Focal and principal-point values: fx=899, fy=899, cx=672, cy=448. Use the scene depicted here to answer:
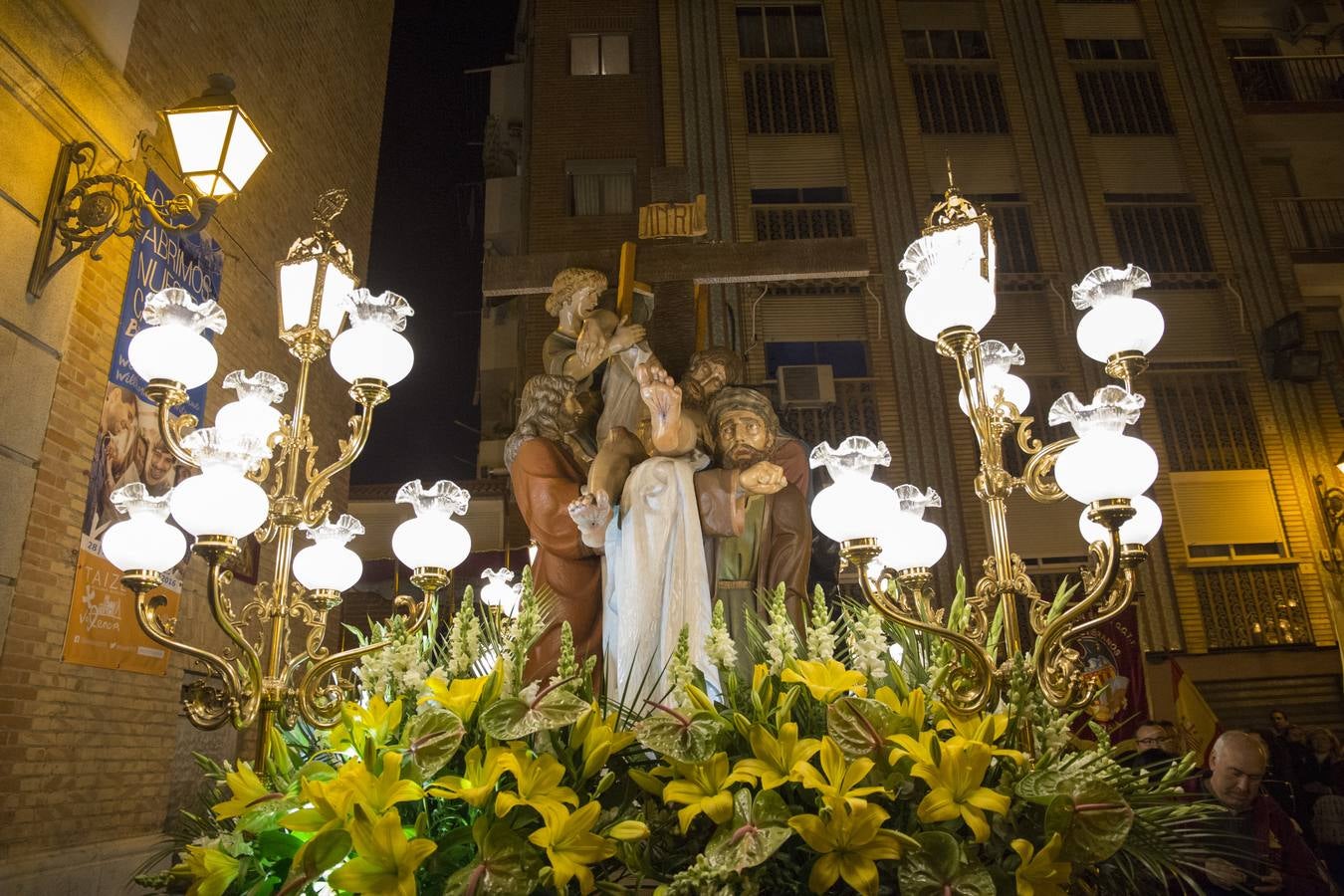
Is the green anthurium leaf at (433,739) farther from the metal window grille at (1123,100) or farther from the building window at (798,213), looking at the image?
the metal window grille at (1123,100)

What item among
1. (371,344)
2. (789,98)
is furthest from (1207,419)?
(371,344)

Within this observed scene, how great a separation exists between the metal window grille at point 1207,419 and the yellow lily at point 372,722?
13877 millimetres

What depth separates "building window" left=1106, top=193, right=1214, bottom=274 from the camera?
14570 mm

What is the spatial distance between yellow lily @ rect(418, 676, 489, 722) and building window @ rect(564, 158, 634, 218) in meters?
13.4

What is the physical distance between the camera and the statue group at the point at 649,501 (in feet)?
10.4

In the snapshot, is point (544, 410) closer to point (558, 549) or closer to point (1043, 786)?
point (558, 549)

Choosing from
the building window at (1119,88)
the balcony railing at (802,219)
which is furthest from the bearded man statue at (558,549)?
the building window at (1119,88)

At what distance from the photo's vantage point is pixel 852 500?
267 centimetres

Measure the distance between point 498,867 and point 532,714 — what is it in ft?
0.91

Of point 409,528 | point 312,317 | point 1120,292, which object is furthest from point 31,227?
point 1120,292

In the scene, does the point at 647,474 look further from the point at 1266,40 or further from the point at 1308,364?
the point at 1266,40

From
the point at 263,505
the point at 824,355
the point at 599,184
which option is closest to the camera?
the point at 263,505

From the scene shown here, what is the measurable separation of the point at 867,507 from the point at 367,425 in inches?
86.1

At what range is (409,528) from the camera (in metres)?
3.69
